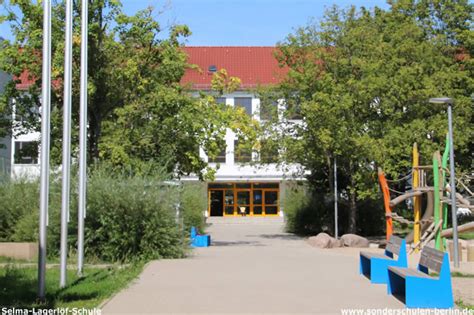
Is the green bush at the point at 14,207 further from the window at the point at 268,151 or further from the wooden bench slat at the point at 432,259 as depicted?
the wooden bench slat at the point at 432,259

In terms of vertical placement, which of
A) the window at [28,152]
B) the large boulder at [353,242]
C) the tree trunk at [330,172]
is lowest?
the large boulder at [353,242]

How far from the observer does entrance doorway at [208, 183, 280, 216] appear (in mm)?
60031

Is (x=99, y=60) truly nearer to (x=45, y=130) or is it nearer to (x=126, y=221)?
(x=126, y=221)

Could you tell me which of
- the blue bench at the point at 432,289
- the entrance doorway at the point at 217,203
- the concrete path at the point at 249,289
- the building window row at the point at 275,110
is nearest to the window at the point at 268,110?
the building window row at the point at 275,110

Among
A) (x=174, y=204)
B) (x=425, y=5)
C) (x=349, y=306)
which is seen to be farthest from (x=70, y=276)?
(x=425, y=5)

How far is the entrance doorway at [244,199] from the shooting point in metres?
60.0

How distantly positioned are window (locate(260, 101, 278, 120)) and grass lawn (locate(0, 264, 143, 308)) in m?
16.6

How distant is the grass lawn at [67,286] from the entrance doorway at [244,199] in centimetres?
4303

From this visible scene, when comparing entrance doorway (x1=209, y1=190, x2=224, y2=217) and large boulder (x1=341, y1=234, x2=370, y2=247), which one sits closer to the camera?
large boulder (x1=341, y1=234, x2=370, y2=247)

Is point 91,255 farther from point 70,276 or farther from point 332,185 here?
point 332,185

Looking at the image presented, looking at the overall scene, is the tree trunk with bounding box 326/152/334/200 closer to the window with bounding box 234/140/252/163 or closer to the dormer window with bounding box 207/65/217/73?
the window with bounding box 234/140/252/163

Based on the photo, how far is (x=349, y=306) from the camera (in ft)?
33.9

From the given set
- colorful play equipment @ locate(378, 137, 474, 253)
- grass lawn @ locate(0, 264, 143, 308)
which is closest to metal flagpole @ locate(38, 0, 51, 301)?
grass lawn @ locate(0, 264, 143, 308)

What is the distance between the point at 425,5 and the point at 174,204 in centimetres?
2542
